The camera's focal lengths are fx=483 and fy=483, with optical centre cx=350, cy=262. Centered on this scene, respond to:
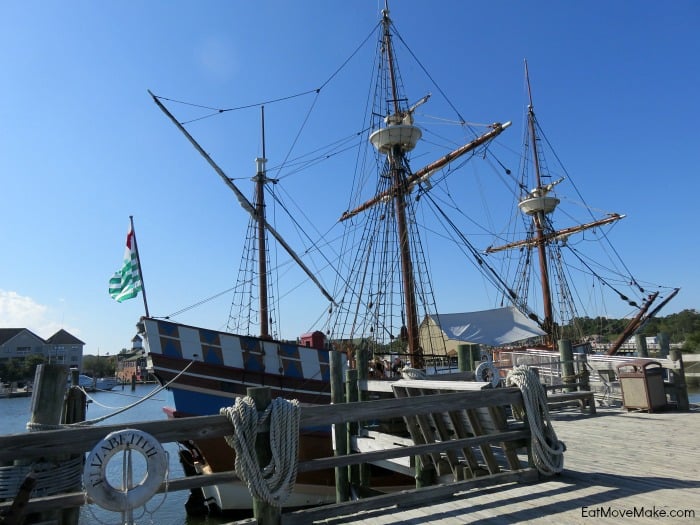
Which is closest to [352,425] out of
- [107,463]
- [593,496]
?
[593,496]

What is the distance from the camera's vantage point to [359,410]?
4.45 metres

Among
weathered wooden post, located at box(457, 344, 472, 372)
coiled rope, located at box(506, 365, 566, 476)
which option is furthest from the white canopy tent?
coiled rope, located at box(506, 365, 566, 476)

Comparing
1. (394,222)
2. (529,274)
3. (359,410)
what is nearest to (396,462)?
(359,410)

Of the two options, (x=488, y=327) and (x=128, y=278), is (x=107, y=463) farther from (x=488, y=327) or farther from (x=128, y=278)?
(x=488, y=327)

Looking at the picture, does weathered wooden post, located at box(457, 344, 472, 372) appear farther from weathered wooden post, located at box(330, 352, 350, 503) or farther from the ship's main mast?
the ship's main mast

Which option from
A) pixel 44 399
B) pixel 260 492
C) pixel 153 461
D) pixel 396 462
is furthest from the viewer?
pixel 396 462

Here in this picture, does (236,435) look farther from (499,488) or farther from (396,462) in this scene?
(396,462)

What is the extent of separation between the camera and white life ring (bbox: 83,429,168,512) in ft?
11.0

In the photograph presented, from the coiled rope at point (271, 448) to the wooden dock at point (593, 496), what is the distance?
34cm

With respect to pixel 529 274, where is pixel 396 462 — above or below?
below

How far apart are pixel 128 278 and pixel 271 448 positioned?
1052cm

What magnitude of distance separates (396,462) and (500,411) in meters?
3.36

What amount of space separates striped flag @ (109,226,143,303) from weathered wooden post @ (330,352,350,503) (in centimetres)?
656

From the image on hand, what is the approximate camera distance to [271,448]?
13.1ft
